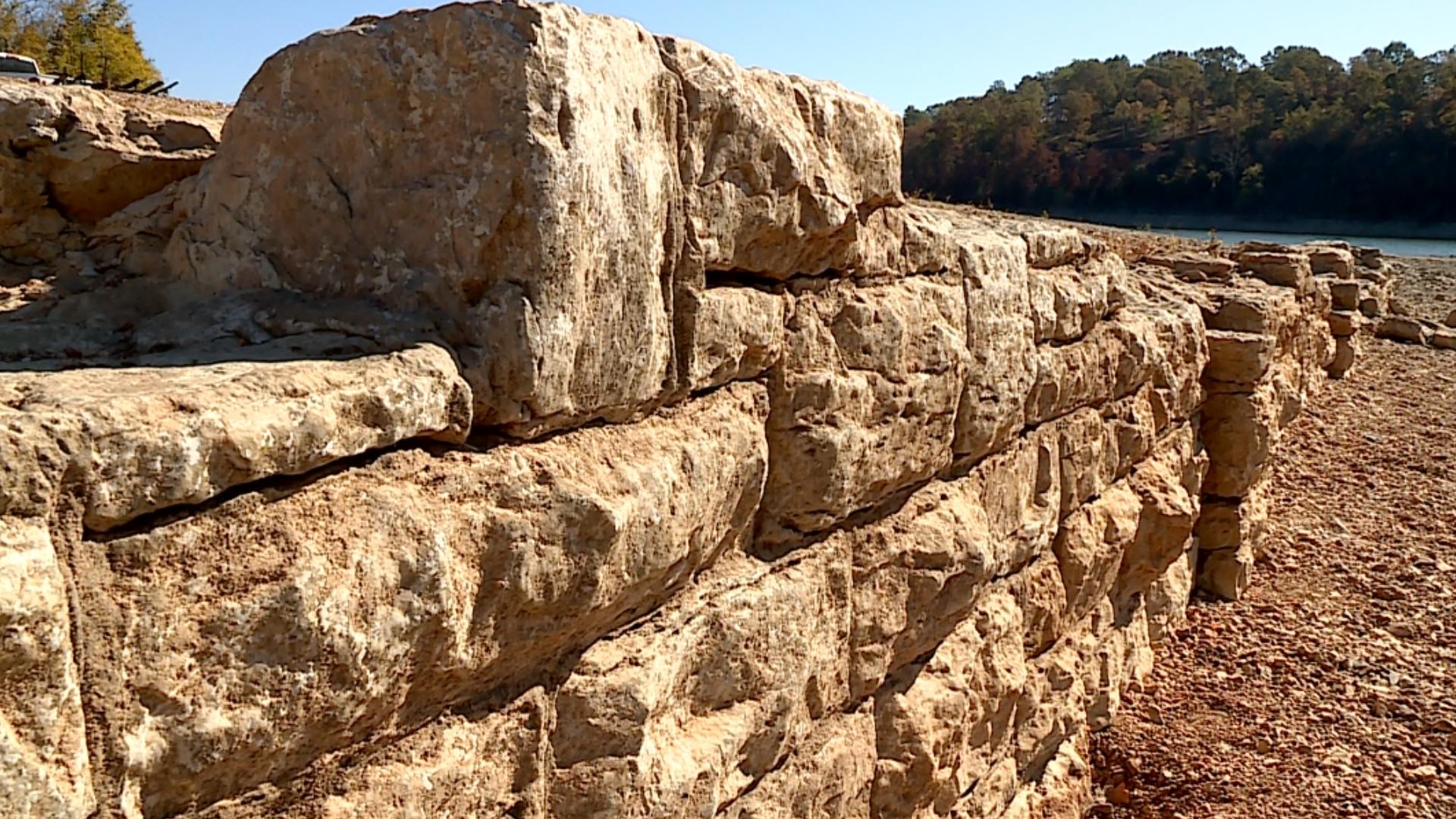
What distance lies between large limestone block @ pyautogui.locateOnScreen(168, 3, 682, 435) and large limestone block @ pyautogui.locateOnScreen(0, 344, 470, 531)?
15 cm

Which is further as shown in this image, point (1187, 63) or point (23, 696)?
point (1187, 63)

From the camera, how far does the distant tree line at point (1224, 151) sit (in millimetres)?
28719

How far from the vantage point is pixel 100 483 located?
128 cm

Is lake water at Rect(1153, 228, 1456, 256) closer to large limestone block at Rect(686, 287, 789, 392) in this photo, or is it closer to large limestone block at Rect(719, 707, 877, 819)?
large limestone block at Rect(719, 707, 877, 819)

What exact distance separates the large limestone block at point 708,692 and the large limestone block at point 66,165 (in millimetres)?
1351

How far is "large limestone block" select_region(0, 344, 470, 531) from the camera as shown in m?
1.30

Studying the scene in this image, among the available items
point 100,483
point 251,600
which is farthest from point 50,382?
point 251,600

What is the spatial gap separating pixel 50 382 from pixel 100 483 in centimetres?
28

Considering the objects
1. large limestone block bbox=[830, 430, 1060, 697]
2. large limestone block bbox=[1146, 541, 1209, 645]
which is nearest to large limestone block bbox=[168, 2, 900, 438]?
large limestone block bbox=[830, 430, 1060, 697]

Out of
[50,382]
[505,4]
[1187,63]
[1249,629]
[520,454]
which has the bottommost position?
[1249,629]

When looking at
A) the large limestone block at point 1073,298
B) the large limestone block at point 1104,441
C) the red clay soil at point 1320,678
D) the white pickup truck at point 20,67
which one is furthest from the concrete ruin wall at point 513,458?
the white pickup truck at point 20,67

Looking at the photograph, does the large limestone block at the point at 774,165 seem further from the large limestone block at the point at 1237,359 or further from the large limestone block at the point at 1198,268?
the large limestone block at the point at 1198,268

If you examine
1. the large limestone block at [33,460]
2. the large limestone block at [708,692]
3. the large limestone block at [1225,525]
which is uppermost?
the large limestone block at [33,460]

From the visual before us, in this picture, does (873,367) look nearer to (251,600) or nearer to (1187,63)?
(251,600)
